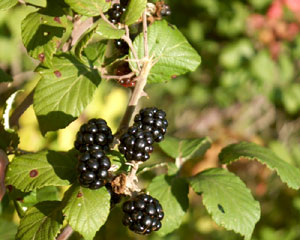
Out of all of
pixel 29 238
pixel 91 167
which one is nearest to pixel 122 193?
pixel 91 167

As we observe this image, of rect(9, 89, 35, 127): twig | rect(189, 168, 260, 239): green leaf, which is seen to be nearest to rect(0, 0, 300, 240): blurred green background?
rect(9, 89, 35, 127): twig

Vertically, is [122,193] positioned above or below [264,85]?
above

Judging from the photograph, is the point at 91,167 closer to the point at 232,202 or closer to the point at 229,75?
the point at 232,202

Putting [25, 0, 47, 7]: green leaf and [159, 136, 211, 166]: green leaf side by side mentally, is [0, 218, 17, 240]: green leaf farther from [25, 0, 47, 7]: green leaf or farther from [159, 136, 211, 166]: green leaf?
[25, 0, 47, 7]: green leaf

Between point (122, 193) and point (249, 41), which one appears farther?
point (249, 41)

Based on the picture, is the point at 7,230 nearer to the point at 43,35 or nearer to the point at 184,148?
the point at 184,148

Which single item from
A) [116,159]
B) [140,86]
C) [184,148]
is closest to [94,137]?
[116,159]
